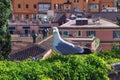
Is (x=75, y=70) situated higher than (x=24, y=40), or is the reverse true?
(x=75, y=70)

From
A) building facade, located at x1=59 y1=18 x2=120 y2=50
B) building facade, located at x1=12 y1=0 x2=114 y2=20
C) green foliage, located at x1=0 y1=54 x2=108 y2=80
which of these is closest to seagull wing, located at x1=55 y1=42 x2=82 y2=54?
green foliage, located at x1=0 y1=54 x2=108 y2=80

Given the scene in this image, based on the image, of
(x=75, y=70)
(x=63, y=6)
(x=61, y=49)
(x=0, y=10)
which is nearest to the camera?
(x=75, y=70)

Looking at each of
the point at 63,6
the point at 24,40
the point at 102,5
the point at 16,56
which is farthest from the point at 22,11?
the point at 16,56

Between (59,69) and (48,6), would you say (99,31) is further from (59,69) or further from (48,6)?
(48,6)

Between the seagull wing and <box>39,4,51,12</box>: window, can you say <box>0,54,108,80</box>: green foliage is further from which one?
<box>39,4,51,12</box>: window

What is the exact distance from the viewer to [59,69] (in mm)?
5715

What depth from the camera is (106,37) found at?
1481 inches

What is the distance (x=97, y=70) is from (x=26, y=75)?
943mm

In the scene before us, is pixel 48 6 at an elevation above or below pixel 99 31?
below

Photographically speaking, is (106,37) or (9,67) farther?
(106,37)

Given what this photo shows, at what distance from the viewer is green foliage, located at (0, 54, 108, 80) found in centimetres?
546

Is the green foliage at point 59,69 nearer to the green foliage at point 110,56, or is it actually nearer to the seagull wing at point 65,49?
the green foliage at point 110,56

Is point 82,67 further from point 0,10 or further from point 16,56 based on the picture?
point 16,56

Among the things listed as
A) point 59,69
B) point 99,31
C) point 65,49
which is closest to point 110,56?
point 59,69
